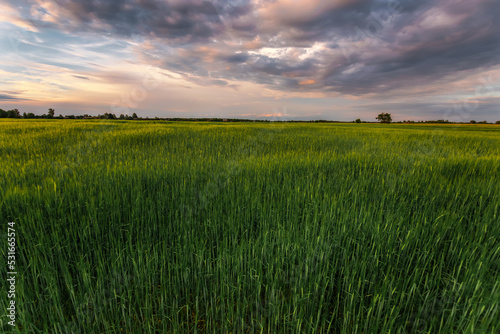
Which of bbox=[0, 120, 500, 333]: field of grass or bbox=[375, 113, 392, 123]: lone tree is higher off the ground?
bbox=[375, 113, 392, 123]: lone tree

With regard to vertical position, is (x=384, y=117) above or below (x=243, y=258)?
above

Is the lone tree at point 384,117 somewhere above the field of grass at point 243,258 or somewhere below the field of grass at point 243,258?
above

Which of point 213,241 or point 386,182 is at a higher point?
point 386,182

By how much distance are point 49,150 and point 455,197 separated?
917 cm

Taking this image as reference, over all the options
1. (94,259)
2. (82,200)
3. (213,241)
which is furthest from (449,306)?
(82,200)

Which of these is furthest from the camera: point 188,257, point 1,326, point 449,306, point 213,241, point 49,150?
point 49,150

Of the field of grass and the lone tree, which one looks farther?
the lone tree

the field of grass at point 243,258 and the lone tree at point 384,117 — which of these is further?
the lone tree at point 384,117

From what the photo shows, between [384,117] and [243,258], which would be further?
[384,117]

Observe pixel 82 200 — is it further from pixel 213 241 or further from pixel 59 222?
pixel 213 241

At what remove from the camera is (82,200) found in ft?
8.18

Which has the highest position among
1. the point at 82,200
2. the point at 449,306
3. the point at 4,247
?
the point at 82,200

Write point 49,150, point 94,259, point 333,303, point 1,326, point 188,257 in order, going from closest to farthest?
point 1,326
point 333,303
point 188,257
point 94,259
point 49,150

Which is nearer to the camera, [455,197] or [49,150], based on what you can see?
[455,197]
